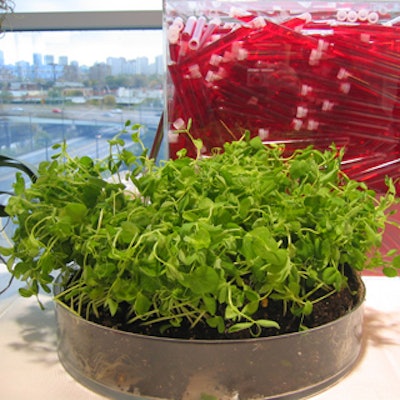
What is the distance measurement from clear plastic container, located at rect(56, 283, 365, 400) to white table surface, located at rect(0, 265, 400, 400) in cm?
3

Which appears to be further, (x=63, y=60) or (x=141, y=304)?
(x=63, y=60)

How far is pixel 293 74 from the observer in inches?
39.2

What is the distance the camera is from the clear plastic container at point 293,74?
3.22 feet

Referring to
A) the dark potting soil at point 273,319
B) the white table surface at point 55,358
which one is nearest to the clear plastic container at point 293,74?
the white table surface at point 55,358

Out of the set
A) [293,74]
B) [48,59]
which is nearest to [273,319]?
[293,74]

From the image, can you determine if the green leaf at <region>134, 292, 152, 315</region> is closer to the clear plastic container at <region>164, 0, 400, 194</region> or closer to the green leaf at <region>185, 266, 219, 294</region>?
the green leaf at <region>185, 266, 219, 294</region>

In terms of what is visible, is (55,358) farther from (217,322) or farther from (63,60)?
(63,60)

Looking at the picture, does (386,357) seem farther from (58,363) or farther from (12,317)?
(12,317)

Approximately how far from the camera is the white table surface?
55 centimetres

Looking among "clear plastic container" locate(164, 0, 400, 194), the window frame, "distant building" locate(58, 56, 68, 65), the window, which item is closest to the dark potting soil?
"clear plastic container" locate(164, 0, 400, 194)

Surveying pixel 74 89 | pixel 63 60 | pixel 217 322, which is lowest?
pixel 217 322

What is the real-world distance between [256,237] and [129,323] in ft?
0.58

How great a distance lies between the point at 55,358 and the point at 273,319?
0.28 m

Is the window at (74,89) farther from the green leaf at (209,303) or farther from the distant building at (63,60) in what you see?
the green leaf at (209,303)
